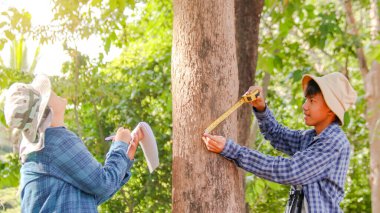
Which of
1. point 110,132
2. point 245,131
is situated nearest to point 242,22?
point 245,131

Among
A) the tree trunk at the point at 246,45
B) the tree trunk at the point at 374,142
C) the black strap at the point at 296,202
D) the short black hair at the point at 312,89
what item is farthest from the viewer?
the tree trunk at the point at 374,142

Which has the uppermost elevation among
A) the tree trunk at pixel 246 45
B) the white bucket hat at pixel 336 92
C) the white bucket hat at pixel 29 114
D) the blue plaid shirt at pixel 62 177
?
the tree trunk at pixel 246 45

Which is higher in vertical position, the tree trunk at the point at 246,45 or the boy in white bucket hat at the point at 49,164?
the tree trunk at the point at 246,45

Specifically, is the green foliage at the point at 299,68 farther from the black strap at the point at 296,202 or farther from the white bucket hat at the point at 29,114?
the white bucket hat at the point at 29,114

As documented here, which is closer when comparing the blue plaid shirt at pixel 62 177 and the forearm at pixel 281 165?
the blue plaid shirt at pixel 62 177

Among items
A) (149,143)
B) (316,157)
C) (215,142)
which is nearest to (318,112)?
(316,157)

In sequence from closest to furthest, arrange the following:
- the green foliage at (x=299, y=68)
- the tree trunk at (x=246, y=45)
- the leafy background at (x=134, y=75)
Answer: the tree trunk at (x=246, y=45)
the leafy background at (x=134, y=75)
the green foliage at (x=299, y=68)

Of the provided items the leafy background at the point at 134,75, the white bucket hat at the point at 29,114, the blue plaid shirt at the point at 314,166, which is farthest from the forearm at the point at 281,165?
the leafy background at the point at 134,75

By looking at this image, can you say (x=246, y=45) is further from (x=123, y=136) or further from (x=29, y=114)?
(x=29, y=114)

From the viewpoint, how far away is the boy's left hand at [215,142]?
8.14 feet

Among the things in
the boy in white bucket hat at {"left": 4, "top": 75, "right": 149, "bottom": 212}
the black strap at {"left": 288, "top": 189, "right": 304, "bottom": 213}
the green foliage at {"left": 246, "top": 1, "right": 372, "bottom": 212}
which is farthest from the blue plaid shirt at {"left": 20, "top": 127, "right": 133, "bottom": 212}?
the green foliage at {"left": 246, "top": 1, "right": 372, "bottom": 212}

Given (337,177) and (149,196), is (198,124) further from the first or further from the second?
(149,196)

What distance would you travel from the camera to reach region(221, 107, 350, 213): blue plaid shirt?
99.6 inches

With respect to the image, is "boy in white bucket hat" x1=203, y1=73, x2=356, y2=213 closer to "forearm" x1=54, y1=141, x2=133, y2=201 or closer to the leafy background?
"forearm" x1=54, y1=141, x2=133, y2=201
